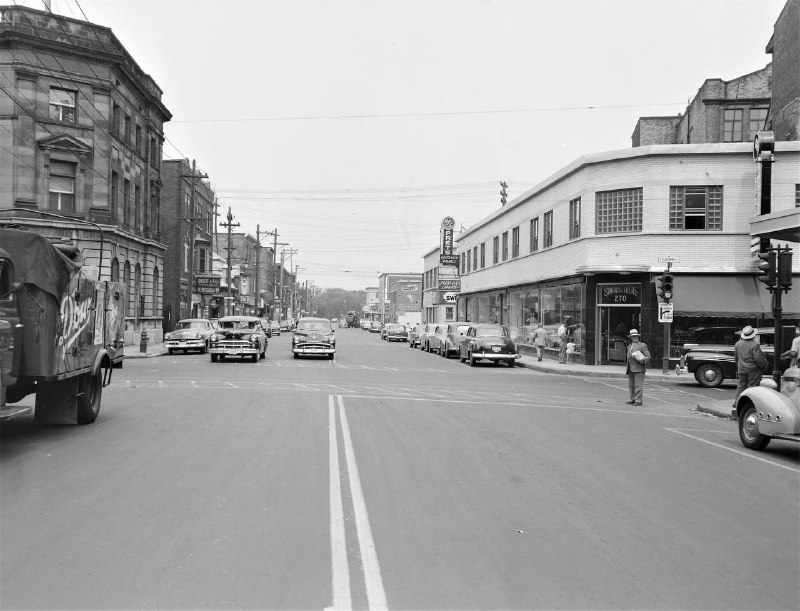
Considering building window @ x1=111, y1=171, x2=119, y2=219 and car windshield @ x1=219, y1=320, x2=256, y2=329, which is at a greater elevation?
building window @ x1=111, y1=171, x2=119, y2=219

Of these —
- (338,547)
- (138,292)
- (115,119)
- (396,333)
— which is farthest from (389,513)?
(396,333)

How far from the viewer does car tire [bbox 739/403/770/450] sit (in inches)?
412

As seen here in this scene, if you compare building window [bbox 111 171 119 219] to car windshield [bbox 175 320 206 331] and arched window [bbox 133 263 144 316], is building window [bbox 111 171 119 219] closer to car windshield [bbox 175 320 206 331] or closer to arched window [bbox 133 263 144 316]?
arched window [bbox 133 263 144 316]

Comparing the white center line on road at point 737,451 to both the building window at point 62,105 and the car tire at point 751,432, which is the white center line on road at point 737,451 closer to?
the car tire at point 751,432

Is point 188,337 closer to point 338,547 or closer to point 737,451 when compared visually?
point 737,451

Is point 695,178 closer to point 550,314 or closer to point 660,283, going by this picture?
point 660,283

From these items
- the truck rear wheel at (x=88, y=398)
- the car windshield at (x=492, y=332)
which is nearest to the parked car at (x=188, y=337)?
the car windshield at (x=492, y=332)

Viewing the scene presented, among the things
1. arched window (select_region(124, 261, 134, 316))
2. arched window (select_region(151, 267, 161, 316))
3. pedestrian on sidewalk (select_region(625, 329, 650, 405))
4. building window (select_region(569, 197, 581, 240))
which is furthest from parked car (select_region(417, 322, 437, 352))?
pedestrian on sidewalk (select_region(625, 329, 650, 405))

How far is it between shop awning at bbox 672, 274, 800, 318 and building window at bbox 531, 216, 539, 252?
10292mm

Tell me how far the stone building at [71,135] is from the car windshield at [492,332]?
53.6ft

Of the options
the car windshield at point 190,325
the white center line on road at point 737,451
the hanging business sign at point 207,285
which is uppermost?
the hanging business sign at point 207,285

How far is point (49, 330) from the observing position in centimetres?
921

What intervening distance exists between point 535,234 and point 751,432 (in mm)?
26906

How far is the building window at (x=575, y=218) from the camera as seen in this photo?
98.9ft
